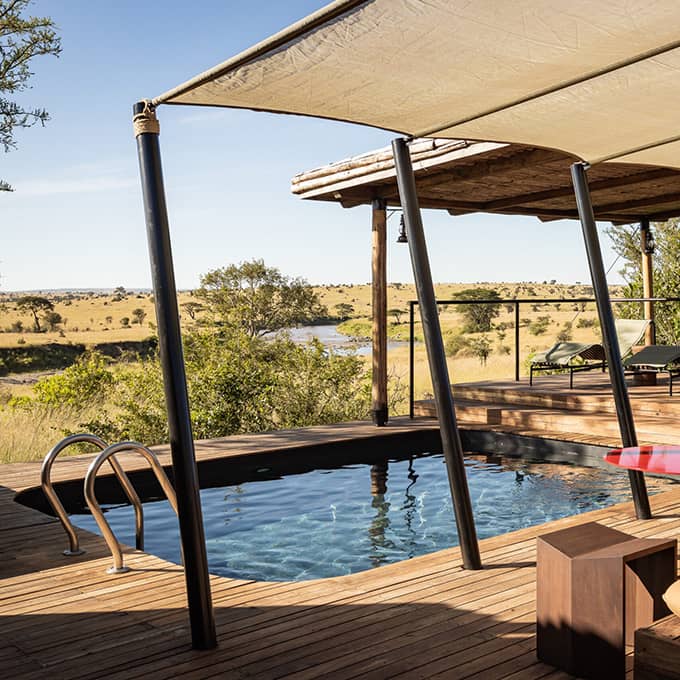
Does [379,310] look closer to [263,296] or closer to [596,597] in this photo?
[596,597]

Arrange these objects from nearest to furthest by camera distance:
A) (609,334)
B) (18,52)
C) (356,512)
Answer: (609,334)
(356,512)
(18,52)

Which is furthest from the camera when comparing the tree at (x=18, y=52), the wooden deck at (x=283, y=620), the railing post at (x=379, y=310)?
the tree at (x=18, y=52)

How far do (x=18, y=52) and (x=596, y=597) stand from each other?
10362 millimetres

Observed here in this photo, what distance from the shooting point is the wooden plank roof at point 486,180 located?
714 centimetres

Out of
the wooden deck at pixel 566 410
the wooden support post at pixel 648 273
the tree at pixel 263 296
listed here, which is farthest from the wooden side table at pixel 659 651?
the tree at pixel 263 296

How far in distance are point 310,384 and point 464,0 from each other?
27.1ft

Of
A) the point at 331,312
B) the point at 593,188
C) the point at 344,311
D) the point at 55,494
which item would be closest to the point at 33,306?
the point at 331,312

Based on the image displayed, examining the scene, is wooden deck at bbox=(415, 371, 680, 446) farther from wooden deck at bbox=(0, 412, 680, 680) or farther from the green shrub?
the green shrub

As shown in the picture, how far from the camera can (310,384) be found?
10398 mm

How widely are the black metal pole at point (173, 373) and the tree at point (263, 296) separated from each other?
1780cm

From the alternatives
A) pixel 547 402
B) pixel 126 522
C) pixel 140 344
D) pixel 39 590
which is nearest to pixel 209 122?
pixel 140 344

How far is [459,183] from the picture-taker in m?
8.30

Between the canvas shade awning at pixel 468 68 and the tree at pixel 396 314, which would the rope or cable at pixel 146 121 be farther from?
the tree at pixel 396 314

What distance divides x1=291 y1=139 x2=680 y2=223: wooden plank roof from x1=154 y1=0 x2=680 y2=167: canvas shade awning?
2.84 metres
